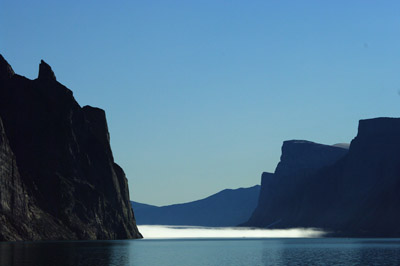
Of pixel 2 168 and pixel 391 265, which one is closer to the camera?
pixel 391 265

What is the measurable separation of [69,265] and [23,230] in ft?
337

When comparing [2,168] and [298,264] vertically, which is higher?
[2,168]

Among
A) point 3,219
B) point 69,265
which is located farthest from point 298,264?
point 3,219

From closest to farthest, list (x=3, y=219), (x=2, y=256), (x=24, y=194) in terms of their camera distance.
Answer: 1. (x=2, y=256)
2. (x=3, y=219)
3. (x=24, y=194)

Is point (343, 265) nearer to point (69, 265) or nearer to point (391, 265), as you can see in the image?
point (391, 265)

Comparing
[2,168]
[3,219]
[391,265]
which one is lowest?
[391,265]

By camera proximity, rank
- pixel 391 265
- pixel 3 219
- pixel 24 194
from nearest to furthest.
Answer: pixel 391 265, pixel 3 219, pixel 24 194

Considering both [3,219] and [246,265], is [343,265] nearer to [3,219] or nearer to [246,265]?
[246,265]

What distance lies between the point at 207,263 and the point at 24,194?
10319 cm

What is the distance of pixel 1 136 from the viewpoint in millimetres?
188875

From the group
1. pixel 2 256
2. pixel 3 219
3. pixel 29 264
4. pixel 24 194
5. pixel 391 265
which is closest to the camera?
pixel 29 264

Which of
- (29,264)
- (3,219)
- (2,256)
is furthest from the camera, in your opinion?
(3,219)

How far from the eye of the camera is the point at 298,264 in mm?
105562

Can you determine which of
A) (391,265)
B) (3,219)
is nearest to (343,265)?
(391,265)
